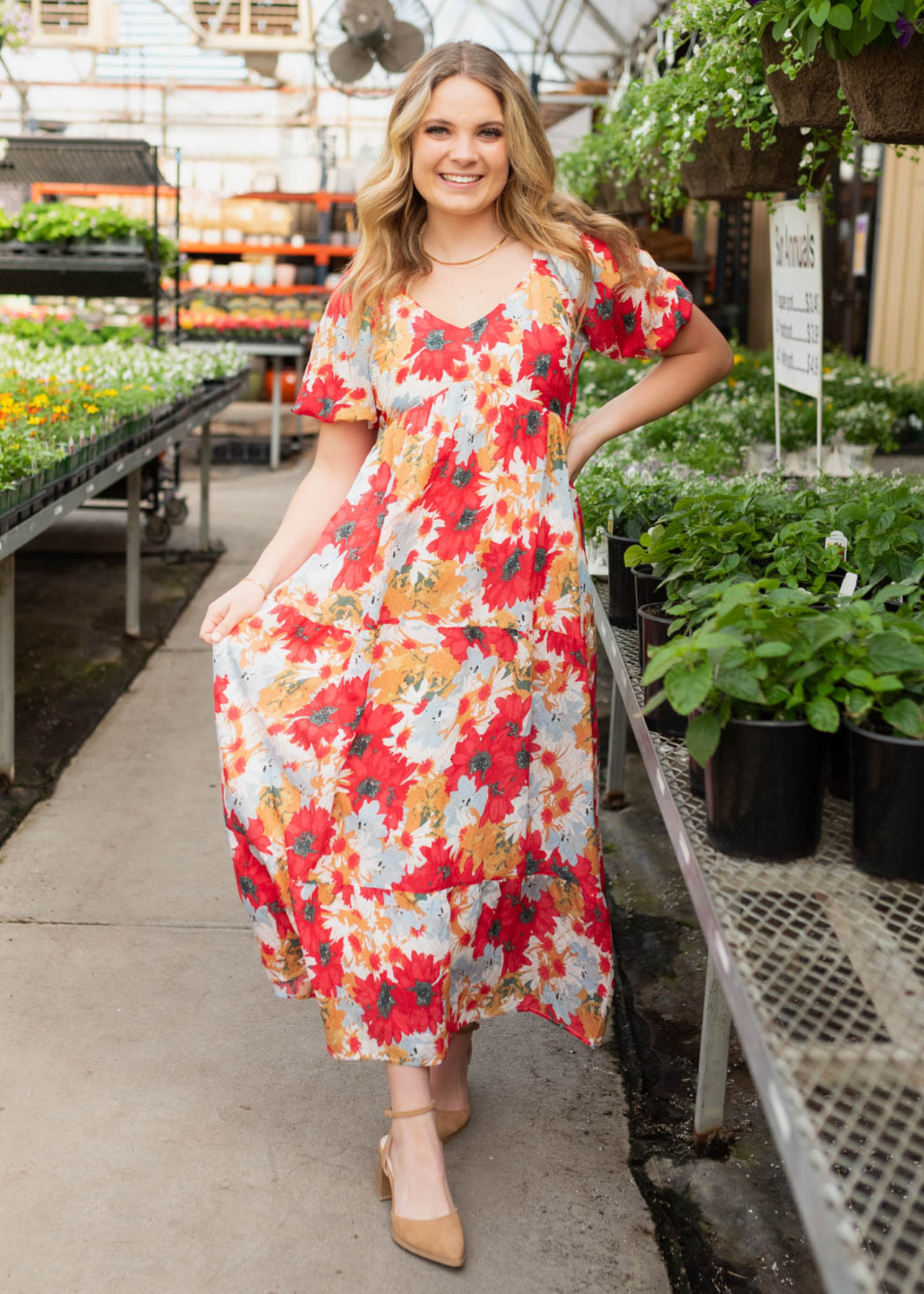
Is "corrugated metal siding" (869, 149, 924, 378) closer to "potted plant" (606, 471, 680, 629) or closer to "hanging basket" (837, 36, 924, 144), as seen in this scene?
"potted plant" (606, 471, 680, 629)

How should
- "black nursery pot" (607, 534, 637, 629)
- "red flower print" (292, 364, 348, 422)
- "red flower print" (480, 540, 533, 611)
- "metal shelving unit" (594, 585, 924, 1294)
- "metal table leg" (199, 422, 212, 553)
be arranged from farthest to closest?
"metal table leg" (199, 422, 212, 553) → "black nursery pot" (607, 534, 637, 629) → "red flower print" (292, 364, 348, 422) → "red flower print" (480, 540, 533, 611) → "metal shelving unit" (594, 585, 924, 1294)

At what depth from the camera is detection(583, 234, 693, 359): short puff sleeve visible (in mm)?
1943

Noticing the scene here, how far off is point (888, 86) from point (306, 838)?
50.9 inches

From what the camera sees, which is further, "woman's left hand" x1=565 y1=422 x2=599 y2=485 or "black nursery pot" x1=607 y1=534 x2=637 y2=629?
"black nursery pot" x1=607 y1=534 x2=637 y2=629

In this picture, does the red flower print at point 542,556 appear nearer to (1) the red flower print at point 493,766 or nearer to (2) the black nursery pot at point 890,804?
(1) the red flower print at point 493,766

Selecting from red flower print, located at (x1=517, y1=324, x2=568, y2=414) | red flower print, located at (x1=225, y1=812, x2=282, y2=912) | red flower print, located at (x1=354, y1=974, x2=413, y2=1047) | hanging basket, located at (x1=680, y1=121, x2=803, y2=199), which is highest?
hanging basket, located at (x1=680, y1=121, x2=803, y2=199)

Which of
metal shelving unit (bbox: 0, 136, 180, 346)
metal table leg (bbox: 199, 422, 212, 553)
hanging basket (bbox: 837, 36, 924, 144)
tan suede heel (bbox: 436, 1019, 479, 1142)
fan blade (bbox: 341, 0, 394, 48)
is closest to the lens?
hanging basket (bbox: 837, 36, 924, 144)

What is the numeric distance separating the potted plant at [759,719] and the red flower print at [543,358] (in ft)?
1.86

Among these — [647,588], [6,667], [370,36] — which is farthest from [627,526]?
[370,36]

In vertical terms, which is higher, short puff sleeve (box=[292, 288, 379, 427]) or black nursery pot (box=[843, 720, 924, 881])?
short puff sleeve (box=[292, 288, 379, 427])

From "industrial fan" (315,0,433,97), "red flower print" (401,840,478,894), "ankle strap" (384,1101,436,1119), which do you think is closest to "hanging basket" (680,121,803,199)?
"red flower print" (401,840,478,894)

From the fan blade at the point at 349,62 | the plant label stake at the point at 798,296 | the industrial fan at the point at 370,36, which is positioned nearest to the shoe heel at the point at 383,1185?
the plant label stake at the point at 798,296

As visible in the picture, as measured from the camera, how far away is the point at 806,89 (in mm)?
2178

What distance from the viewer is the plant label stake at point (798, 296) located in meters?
3.12
